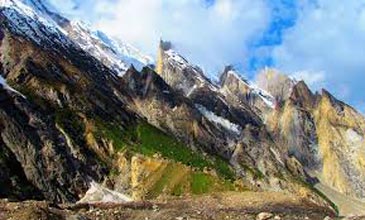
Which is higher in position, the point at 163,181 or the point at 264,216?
the point at 163,181

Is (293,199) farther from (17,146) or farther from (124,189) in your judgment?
(124,189)

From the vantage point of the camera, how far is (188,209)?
116 feet

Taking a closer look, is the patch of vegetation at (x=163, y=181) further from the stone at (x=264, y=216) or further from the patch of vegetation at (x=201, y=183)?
the stone at (x=264, y=216)

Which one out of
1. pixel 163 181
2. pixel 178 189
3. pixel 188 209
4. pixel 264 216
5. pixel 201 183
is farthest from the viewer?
pixel 163 181

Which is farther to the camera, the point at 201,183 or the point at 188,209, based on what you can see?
the point at 201,183

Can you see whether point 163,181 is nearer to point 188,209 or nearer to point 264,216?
point 188,209

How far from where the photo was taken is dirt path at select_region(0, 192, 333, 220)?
30.0 metres

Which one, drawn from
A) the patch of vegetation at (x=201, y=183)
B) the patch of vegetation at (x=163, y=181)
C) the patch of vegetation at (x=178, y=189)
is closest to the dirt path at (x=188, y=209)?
the patch of vegetation at (x=201, y=183)

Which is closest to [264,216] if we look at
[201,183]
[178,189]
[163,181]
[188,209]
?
[188,209]

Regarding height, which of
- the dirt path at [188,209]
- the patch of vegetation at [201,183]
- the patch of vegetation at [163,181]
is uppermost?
the patch of vegetation at [201,183]

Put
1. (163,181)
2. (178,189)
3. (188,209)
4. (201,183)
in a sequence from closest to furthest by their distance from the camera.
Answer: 1. (188,209)
2. (178,189)
3. (201,183)
4. (163,181)

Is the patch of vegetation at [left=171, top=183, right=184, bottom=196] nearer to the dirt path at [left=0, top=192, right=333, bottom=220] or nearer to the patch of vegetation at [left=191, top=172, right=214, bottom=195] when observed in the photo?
the patch of vegetation at [left=191, top=172, right=214, bottom=195]

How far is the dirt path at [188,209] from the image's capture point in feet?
98.3

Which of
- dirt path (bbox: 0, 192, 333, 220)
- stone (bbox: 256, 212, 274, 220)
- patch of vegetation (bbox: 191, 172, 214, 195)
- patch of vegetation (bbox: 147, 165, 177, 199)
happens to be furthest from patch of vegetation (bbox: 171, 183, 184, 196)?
stone (bbox: 256, 212, 274, 220)
